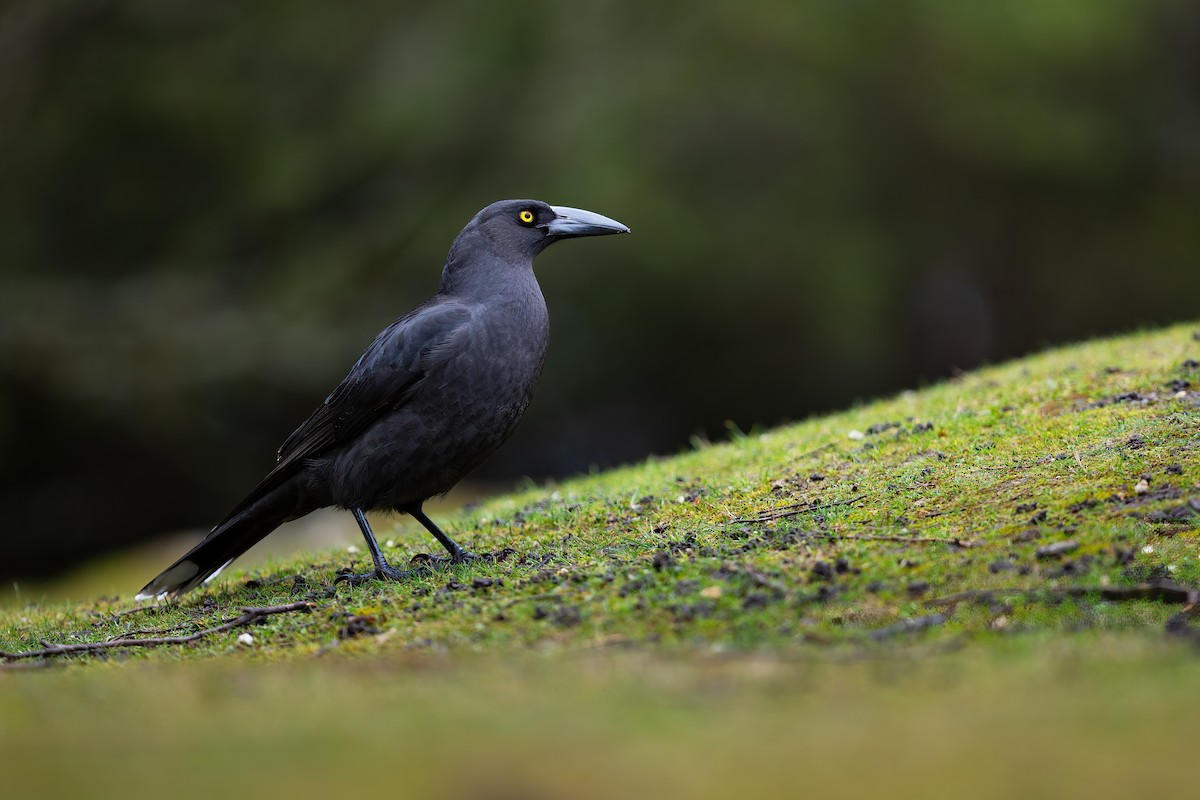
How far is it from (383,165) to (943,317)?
9.63m

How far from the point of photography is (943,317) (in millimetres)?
20359

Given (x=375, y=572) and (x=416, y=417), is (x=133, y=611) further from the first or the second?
(x=416, y=417)

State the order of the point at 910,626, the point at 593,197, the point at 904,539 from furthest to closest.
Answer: the point at 593,197 → the point at 904,539 → the point at 910,626

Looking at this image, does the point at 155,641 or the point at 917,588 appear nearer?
the point at 917,588

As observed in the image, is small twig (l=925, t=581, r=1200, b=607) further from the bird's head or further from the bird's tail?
the bird's tail

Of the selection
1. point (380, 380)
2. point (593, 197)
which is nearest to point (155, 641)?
point (380, 380)

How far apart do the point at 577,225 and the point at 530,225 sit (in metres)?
0.35

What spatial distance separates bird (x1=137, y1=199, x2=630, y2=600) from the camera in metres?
6.38

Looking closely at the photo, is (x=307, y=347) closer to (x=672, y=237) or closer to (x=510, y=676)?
(x=672, y=237)

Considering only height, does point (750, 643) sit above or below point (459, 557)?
above

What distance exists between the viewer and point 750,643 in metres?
4.21

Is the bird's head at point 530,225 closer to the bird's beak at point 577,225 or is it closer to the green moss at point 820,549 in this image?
the bird's beak at point 577,225

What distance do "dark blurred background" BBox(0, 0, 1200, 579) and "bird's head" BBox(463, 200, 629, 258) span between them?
9.60m

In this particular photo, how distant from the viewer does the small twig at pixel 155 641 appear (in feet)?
17.4
